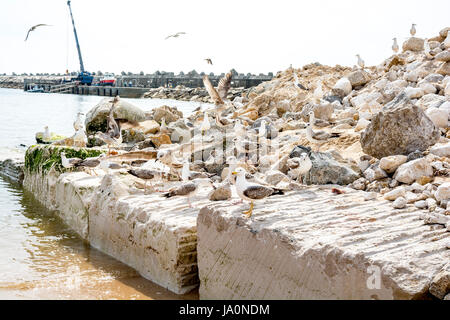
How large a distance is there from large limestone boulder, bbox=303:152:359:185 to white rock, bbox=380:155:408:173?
1.41 ft

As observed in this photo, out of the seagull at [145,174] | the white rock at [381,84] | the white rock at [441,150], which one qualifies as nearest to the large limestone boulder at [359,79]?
the white rock at [381,84]

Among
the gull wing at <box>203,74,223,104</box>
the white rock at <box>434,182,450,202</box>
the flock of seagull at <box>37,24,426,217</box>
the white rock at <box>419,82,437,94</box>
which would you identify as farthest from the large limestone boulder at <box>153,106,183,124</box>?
the white rock at <box>434,182,450,202</box>

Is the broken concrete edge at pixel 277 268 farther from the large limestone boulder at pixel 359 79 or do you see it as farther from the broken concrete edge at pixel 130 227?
Answer: the large limestone boulder at pixel 359 79

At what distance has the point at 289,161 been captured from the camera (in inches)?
325

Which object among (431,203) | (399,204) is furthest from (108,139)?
(431,203)

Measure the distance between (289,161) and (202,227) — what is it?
317cm

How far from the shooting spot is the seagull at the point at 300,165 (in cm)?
732

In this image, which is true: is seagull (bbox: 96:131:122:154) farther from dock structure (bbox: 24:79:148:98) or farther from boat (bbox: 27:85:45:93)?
boat (bbox: 27:85:45:93)

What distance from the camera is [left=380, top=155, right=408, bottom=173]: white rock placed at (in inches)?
276

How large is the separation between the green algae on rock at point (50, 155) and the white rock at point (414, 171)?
22.0ft

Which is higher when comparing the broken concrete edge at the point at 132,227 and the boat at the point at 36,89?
the boat at the point at 36,89

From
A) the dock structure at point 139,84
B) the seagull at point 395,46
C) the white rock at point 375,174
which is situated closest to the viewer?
the white rock at point 375,174
